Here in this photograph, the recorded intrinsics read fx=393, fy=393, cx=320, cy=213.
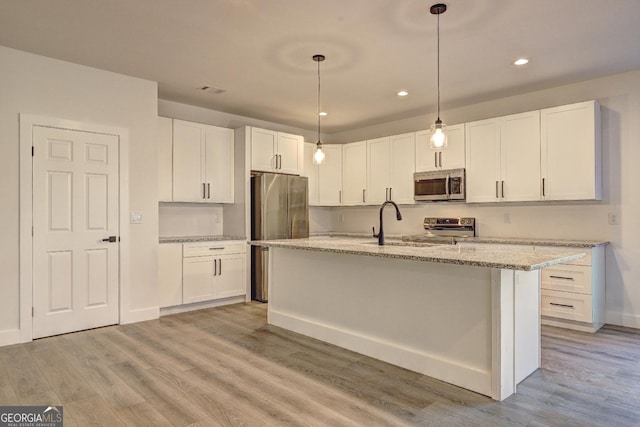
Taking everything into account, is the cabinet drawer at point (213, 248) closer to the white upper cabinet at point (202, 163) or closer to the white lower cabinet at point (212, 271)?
the white lower cabinet at point (212, 271)

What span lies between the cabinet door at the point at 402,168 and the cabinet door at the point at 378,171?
9 centimetres

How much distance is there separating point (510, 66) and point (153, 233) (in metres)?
4.15

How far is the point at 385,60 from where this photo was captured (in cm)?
375

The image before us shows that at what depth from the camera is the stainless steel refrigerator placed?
5.35 metres

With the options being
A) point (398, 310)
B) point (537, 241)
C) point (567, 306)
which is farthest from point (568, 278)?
point (398, 310)

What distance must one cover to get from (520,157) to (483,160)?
439 mm

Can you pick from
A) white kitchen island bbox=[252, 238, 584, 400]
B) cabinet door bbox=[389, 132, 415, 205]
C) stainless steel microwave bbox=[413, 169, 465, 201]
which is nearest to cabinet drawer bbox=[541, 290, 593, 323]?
white kitchen island bbox=[252, 238, 584, 400]

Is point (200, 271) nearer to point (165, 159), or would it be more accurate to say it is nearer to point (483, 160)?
point (165, 159)

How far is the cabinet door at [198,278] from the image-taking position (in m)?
4.76

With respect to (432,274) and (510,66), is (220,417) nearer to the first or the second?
(432,274)

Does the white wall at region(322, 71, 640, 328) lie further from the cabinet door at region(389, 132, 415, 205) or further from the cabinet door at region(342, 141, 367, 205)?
the cabinet door at region(342, 141, 367, 205)

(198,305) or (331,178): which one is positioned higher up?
(331,178)

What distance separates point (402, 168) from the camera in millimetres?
5730

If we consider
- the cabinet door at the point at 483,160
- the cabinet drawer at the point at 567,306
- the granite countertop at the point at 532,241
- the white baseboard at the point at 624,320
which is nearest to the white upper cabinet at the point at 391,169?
the cabinet door at the point at 483,160
